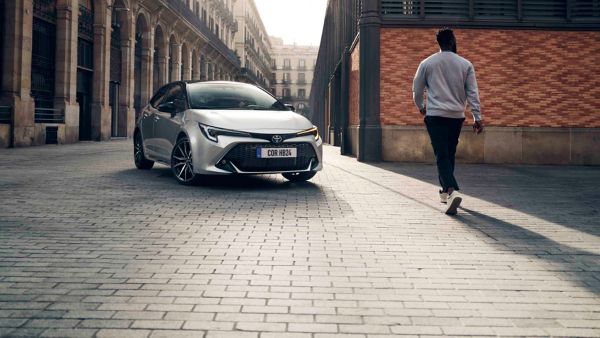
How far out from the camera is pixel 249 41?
6650 cm

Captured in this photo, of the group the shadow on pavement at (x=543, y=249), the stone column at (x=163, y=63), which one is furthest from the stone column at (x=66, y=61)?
the shadow on pavement at (x=543, y=249)

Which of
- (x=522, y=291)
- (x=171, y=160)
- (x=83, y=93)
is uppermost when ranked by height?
(x=83, y=93)

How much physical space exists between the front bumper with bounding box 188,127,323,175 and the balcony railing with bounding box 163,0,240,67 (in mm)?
24273

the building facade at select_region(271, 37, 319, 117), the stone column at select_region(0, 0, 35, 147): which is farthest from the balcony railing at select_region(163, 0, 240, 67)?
the building facade at select_region(271, 37, 319, 117)

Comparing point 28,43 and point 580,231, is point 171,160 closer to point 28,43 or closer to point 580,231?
point 580,231

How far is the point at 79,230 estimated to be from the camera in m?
4.54

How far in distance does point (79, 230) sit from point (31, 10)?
15856 mm

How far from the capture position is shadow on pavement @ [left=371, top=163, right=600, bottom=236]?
565 centimetres

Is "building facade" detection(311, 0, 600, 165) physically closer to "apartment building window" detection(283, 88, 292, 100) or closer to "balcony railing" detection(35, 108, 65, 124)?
"balcony railing" detection(35, 108, 65, 124)

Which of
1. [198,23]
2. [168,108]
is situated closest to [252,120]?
[168,108]

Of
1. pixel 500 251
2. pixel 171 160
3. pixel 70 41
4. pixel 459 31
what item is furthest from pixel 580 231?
pixel 70 41

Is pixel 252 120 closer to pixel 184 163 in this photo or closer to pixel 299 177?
pixel 184 163

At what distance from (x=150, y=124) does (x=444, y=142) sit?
507 cm

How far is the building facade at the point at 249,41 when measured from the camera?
61.8m
